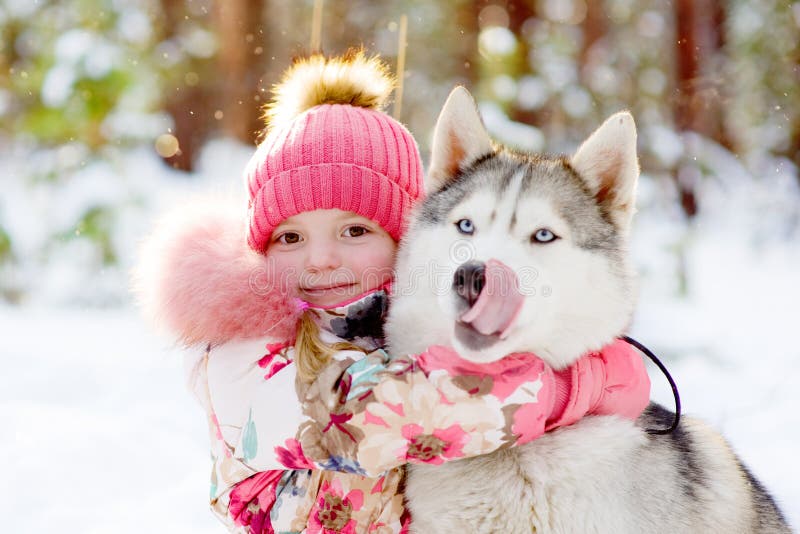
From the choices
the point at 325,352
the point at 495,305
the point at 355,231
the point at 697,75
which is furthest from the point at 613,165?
the point at 697,75

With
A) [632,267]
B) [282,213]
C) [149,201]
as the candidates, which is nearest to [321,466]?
[282,213]

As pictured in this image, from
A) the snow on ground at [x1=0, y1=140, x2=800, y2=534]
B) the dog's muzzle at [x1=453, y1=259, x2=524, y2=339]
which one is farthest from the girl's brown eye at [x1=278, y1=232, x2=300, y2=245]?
the dog's muzzle at [x1=453, y1=259, x2=524, y2=339]

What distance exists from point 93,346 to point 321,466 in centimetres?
393

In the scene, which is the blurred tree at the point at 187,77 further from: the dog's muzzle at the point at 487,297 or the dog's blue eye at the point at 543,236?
the dog's muzzle at the point at 487,297

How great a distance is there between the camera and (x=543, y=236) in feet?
5.35

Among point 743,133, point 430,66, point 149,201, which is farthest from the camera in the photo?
point 430,66

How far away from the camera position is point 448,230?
5.70 ft

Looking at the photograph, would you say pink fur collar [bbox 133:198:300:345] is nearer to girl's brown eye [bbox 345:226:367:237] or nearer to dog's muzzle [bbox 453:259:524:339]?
girl's brown eye [bbox 345:226:367:237]

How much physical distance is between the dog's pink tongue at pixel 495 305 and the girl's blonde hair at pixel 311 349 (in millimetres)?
427

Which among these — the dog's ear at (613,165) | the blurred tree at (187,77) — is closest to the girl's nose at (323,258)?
the dog's ear at (613,165)

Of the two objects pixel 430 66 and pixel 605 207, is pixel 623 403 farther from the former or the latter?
pixel 430 66

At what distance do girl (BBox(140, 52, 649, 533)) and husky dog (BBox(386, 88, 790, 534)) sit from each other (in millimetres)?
93

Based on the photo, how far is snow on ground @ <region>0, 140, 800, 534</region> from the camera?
9.40ft

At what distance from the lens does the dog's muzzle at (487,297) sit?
4.62 feet
